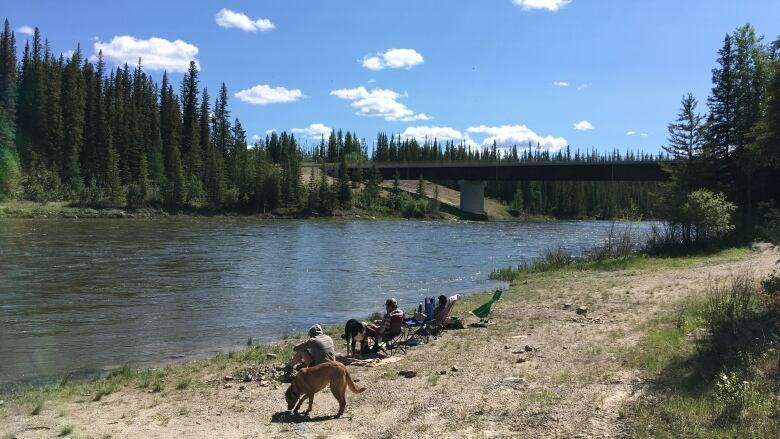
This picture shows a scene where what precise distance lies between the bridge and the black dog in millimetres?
74958

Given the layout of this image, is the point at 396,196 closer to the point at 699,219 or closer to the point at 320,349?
the point at 699,219

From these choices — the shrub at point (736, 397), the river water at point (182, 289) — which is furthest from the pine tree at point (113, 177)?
the shrub at point (736, 397)

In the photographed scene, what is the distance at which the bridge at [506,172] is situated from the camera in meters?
90.2

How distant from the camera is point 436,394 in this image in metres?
10.3

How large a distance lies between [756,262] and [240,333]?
20933 mm

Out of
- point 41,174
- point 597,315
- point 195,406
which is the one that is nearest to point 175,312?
point 195,406

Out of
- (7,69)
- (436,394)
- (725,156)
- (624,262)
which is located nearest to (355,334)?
(436,394)

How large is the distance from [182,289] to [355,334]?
1589 centimetres

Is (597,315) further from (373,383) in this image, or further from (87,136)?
(87,136)

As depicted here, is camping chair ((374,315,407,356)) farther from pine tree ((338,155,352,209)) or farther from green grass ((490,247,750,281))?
pine tree ((338,155,352,209))

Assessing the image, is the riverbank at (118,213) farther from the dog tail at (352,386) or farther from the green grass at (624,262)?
the dog tail at (352,386)

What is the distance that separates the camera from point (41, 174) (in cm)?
10419

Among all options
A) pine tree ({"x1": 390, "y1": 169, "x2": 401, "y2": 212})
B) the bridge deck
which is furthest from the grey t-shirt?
pine tree ({"x1": 390, "y1": 169, "x2": 401, "y2": 212})

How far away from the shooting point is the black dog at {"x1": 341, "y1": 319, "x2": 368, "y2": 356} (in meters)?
13.9
